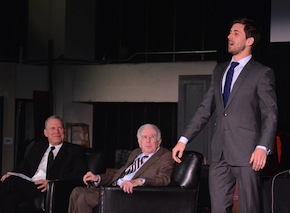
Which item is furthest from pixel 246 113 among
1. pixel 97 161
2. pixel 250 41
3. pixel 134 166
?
pixel 97 161

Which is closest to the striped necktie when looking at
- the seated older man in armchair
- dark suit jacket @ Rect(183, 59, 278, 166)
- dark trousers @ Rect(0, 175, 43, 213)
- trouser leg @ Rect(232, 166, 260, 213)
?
the seated older man in armchair

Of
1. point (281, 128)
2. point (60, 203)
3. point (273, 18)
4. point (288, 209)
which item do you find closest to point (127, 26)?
point (281, 128)

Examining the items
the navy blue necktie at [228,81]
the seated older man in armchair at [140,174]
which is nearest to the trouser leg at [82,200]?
the seated older man in armchair at [140,174]

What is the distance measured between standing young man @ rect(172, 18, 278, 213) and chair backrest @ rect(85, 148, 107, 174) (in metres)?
1.64

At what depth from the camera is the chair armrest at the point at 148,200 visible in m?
2.68

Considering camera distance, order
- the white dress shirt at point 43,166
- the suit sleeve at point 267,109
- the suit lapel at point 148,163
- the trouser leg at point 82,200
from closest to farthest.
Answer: the suit sleeve at point 267,109 < the trouser leg at point 82,200 < the suit lapel at point 148,163 < the white dress shirt at point 43,166

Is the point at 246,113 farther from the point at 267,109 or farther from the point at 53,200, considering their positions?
the point at 53,200

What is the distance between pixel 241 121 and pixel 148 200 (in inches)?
42.1

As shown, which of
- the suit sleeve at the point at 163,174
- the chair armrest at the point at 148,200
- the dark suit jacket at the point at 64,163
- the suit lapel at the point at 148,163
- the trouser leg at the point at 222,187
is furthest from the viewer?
the dark suit jacket at the point at 64,163

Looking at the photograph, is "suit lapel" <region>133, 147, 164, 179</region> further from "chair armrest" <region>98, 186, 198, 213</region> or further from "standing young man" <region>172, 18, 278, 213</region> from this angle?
"standing young man" <region>172, 18, 278, 213</region>

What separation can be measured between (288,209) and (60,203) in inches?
67.7

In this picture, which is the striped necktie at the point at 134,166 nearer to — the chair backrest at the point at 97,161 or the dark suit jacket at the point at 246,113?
the chair backrest at the point at 97,161

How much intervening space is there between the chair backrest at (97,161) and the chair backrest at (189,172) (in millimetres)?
849

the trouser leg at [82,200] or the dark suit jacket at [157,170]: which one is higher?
the dark suit jacket at [157,170]
